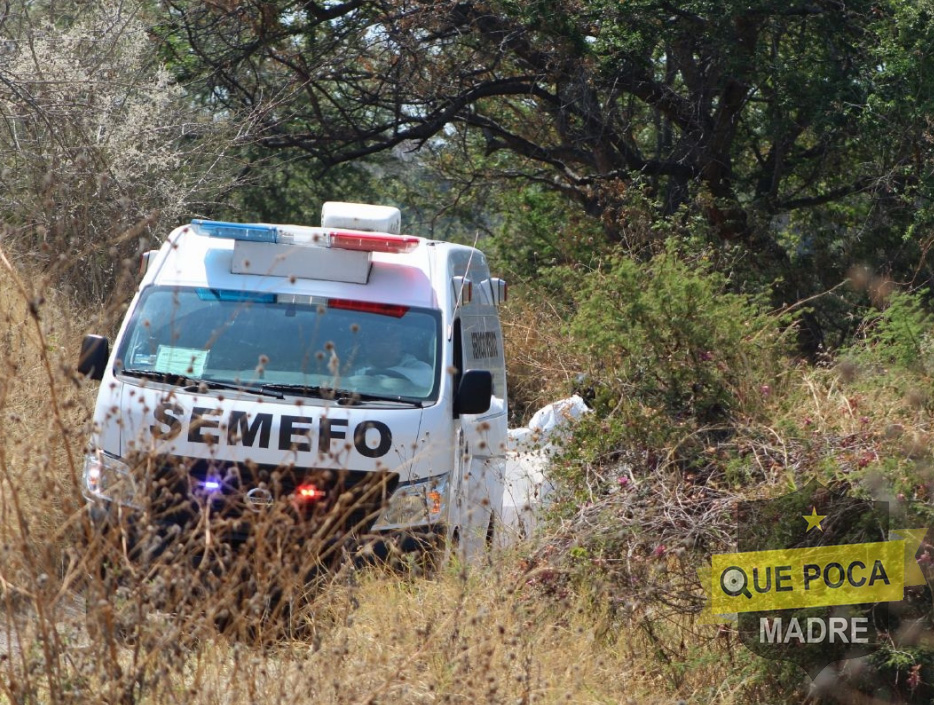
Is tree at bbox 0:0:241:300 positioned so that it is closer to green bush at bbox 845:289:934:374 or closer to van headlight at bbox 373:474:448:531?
van headlight at bbox 373:474:448:531

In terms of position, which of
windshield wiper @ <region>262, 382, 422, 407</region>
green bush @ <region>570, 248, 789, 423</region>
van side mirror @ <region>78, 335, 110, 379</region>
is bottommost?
windshield wiper @ <region>262, 382, 422, 407</region>

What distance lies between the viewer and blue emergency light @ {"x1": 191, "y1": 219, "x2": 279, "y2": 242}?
643cm

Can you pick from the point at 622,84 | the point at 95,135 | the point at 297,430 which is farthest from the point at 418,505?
the point at 622,84

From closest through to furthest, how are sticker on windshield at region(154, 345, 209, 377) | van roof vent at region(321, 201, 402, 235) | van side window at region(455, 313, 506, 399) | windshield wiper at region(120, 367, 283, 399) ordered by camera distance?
windshield wiper at region(120, 367, 283, 399) < sticker on windshield at region(154, 345, 209, 377) < van side window at region(455, 313, 506, 399) < van roof vent at region(321, 201, 402, 235)

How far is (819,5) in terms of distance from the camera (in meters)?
13.4

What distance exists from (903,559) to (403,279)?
3.24 metres

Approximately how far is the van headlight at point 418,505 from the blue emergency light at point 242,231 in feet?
5.81

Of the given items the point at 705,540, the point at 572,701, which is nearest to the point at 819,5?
the point at 705,540

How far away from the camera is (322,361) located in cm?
615

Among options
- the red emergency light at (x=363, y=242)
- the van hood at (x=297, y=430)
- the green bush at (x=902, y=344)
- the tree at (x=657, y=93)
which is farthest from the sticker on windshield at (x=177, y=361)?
the tree at (x=657, y=93)

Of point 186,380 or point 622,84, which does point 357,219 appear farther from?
point 622,84

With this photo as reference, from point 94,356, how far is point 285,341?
3.33ft

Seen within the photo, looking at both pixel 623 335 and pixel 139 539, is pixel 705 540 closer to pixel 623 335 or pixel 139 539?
pixel 623 335

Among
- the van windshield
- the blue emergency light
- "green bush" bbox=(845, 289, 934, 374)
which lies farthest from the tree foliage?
the van windshield
